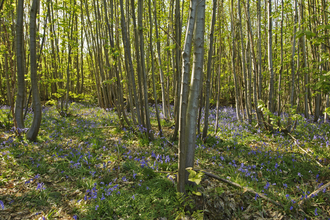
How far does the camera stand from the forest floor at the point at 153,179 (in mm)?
2592

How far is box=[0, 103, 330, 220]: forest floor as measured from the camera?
2592mm

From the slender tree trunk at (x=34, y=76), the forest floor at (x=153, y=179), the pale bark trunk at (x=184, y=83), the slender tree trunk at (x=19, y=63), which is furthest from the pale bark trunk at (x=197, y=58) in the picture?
the slender tree trunk at (x=19, y=63)

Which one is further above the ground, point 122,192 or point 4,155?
point 4,155

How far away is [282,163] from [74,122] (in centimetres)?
662

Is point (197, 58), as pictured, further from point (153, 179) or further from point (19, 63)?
point (19, 63)

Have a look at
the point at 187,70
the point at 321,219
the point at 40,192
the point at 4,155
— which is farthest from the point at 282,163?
the point at 4,155

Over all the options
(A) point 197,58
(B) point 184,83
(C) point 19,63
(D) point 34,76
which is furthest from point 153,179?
(C) point 19,63

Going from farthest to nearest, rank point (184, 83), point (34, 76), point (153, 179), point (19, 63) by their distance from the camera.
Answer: point (19, 63), point (34, 76), point (153, 179), point (184, 83)

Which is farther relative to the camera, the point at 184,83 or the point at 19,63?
the point at 19,63

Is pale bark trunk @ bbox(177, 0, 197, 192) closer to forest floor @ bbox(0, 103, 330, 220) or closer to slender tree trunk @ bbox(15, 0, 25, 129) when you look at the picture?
forest floor @ bbox(0, 103, 330, 220)

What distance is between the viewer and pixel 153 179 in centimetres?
315

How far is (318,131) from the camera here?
5961mm

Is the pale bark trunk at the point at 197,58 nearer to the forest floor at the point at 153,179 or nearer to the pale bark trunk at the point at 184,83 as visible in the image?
the pale bark trunk at the point at 184,83

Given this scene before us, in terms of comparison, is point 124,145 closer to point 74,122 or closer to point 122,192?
point 122,192
